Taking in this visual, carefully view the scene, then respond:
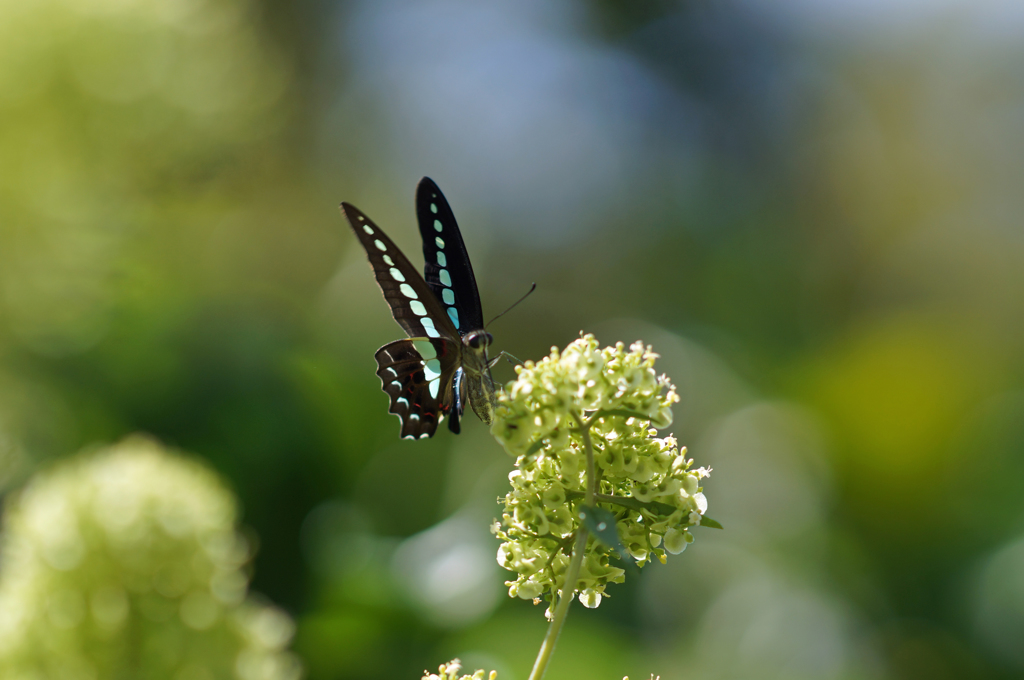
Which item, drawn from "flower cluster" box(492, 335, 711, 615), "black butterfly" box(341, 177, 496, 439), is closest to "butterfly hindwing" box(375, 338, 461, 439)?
"black butterfly" box(341, 177, 496, 439)

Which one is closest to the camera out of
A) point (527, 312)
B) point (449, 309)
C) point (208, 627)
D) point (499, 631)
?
point (208, 627)

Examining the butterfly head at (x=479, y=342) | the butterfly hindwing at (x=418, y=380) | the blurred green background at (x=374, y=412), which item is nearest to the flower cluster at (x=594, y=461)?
the butterfly head at (x=479, y=342)

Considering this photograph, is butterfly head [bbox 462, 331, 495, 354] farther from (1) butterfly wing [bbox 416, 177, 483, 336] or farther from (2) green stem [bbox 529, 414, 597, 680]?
(2) green stem [bbox 529, 414, 597, 680]

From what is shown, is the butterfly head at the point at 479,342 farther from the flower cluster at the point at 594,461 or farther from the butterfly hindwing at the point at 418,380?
the flower cluster at the point at 594,461

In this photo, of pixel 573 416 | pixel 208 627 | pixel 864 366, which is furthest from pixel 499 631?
pixel 864 366

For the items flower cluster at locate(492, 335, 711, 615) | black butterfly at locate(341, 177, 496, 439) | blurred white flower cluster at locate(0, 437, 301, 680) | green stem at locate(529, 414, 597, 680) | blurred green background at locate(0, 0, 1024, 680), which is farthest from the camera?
blurred green background at locate(0, 0, 1024, 680)

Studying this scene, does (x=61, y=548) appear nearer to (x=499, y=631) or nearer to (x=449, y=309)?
(x=449, y=309)
